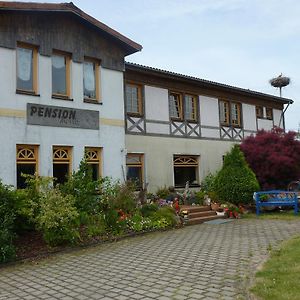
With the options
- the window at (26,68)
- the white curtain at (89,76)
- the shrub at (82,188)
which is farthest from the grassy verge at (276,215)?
the window at (26,68)

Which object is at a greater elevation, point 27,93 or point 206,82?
point 206,82

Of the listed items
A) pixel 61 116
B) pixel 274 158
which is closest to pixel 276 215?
pixel 274 158

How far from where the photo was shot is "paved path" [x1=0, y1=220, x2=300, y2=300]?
636 cm

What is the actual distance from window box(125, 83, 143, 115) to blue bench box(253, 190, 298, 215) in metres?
5.78

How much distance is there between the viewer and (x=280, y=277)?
21.8ft

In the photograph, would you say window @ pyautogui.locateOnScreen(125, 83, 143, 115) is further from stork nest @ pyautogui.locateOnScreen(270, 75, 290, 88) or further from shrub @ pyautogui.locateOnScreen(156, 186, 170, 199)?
stork nest @ pyautogui.locateOnScreen(270, 75, 290, 88)

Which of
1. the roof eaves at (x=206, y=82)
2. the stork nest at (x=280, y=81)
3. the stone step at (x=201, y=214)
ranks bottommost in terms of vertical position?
A: the stone step at (x=201, y=214)

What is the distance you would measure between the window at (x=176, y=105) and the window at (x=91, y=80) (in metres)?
5.12

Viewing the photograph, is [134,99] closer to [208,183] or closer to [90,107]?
[90,107]

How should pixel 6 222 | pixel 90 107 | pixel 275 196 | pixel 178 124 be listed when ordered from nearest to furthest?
pixel 6 222
pixel 90 107
pixel 275 196
pixel 178 124

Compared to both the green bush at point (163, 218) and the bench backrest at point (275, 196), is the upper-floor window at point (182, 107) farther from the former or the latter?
the green bush at point (163, 218)

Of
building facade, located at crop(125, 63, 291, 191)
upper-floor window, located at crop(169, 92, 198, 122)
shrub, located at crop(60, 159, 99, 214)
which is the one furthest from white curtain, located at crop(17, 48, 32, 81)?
upper-floor window, located at crop(169, 92, 198, 122)

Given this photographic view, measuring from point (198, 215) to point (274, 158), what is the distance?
5.16 metres

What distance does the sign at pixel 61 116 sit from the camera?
1261cm
